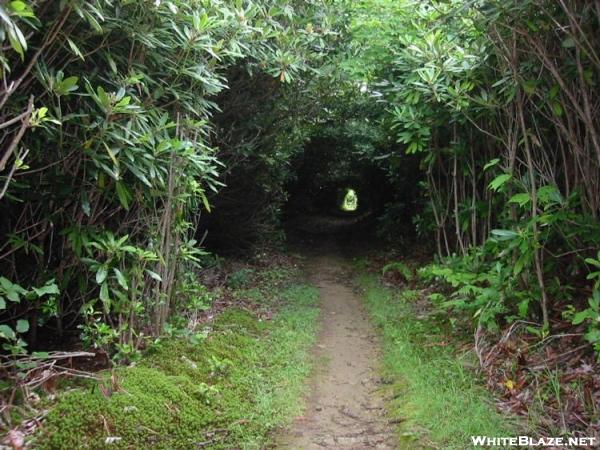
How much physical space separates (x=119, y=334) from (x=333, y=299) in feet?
14.5

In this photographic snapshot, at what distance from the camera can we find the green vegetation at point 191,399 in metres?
2.88

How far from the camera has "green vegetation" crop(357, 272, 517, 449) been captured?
3166 mm

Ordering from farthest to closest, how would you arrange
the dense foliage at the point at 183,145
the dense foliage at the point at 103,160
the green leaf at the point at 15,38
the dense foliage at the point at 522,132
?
the dense foliage at the point at 522,132, the dense foliage at the point at 183,145, the dense foliage at the point at 103,160, the green leaf at the point at 15,38

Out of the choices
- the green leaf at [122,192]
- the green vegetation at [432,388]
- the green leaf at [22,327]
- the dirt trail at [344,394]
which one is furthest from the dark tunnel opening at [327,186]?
the green leaf at [22,327]

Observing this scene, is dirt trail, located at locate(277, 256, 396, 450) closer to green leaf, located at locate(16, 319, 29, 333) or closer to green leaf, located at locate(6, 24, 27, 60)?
green leaf, located at locate(16, 319, 29, 333)

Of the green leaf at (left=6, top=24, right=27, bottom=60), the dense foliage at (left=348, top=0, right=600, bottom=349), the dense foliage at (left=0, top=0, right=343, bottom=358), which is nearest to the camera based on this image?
the green leaf at (left=6, top=24, right=27, bottom=60)

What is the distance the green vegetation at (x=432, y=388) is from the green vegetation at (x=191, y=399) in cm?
86

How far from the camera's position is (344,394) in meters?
4.14

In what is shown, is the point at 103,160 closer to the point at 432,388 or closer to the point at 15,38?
the point at 15,38

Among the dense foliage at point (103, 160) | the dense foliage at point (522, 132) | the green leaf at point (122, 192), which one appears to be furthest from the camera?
the dense foliage at point (522, 132)

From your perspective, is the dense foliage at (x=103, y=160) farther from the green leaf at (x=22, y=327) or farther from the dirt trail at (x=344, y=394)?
the dirt trail at (x=344, y=394)

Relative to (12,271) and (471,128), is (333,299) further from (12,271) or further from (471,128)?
(12,271)

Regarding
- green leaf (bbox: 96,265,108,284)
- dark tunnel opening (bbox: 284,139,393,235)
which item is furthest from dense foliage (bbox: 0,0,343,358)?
dark tunnel opening (bbox: 284,139,393,235)

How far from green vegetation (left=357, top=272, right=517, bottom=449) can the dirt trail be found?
16 cm
